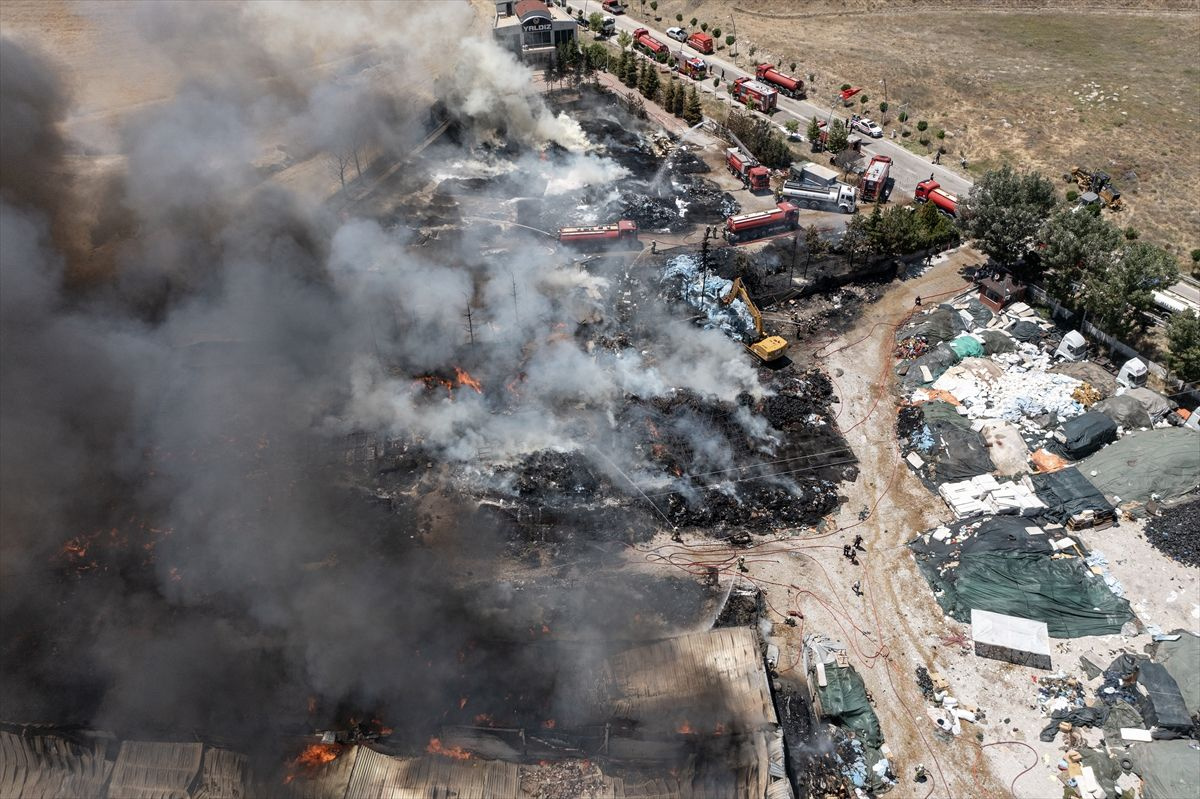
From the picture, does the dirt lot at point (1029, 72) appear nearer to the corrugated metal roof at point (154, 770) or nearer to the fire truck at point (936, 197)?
the fire truck at point (936, 197)

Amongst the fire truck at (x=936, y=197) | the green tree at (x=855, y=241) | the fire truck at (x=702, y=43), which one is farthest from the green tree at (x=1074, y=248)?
the fire truck at (x=702, y=43)

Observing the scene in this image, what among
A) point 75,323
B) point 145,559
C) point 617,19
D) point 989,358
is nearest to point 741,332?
point 989,358

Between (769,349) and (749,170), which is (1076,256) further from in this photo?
(749,170)

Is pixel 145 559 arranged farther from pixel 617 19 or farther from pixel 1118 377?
pixel 617 19

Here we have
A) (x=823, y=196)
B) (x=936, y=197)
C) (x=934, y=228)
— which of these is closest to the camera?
(x=934, y=228)

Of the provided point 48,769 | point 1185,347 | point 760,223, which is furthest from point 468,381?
point 1185,347
